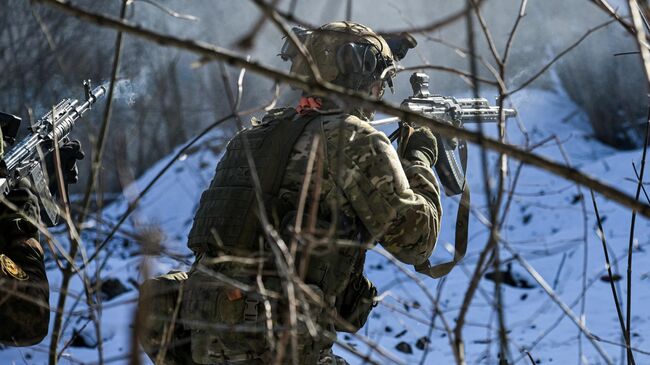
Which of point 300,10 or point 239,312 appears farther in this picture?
point 300,10

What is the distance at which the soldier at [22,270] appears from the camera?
3967 mm

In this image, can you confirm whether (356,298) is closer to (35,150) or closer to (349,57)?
(349,57)

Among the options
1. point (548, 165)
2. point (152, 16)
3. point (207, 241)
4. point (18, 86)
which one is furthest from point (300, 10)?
point (548, 165)

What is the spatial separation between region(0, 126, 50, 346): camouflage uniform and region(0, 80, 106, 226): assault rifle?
0.32 feet

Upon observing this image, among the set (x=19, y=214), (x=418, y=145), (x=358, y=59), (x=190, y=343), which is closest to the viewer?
(x=190, y=343)

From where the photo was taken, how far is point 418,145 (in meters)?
3.86

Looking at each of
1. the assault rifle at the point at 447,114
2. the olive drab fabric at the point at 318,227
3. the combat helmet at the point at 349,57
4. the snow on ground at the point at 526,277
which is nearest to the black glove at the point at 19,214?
the snow on ground at the point at 526,277

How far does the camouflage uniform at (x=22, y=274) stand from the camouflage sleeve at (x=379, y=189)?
47.6 inches

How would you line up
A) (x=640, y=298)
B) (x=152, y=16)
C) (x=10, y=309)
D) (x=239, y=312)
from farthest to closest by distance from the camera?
(x=152, y=16)
(x=640, y=298)
(x=10, y=309)
(x=239, y=312)

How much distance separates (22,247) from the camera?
4.09 m

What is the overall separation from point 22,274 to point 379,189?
1408 millimetres

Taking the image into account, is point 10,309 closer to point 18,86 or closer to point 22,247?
point 22,247

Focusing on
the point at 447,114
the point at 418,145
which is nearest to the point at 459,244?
the point at 418,145

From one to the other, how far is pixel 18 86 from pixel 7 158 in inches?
256
